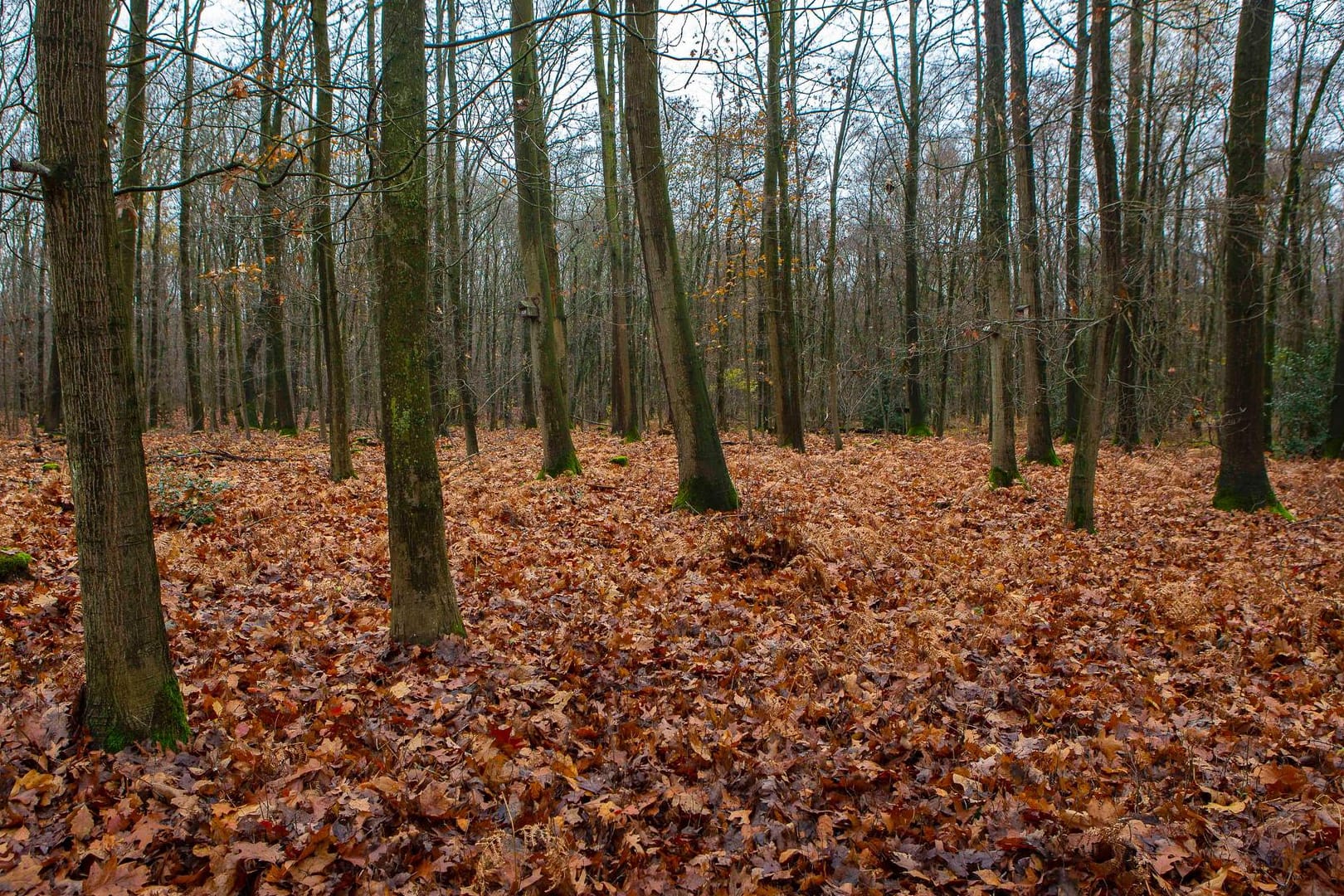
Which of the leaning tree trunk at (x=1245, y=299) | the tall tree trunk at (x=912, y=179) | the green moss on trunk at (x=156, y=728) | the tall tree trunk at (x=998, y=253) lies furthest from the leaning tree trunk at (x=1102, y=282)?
the green moss on trunk at (x=156, y=728)

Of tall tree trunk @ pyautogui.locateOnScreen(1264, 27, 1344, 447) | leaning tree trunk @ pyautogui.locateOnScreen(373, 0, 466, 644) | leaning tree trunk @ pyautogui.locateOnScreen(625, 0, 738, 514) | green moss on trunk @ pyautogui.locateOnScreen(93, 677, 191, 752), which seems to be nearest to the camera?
green moss on trunk @ pyautogui.locateOnScreen(93, 677, 191, 752)

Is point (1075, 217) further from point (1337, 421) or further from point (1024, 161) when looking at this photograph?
point (1337, 421)

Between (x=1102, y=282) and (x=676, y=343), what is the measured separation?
4934 millimetres

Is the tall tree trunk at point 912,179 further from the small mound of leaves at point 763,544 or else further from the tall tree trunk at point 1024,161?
the small mound of leaves at point 763,544

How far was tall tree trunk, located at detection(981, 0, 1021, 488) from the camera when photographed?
10.9 meters

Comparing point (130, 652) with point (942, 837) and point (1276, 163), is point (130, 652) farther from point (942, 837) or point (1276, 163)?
point (1276, 163)

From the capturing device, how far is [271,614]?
19.1 ft

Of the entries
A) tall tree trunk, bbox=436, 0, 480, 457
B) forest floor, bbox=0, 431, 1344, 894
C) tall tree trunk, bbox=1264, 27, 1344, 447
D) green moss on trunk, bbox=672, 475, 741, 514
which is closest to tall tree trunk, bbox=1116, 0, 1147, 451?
tall tree trunk, bbox=1264, 27, 1344, 447

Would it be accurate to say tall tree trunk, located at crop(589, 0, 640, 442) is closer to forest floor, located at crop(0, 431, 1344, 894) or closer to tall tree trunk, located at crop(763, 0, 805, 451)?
tall tree trunk, located at crop(763, 0, 805, 451)

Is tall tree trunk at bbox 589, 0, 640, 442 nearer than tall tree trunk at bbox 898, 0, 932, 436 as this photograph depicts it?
Yes

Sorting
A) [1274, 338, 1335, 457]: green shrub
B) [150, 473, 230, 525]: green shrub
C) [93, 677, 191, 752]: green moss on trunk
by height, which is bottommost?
[93, 677, 191, 752]: green moss on trunk

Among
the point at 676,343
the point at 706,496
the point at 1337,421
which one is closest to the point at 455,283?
the point at 676,343

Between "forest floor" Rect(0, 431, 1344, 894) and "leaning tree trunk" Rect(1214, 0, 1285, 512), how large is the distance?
1.37 meters

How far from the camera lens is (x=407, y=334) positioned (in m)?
4.90
